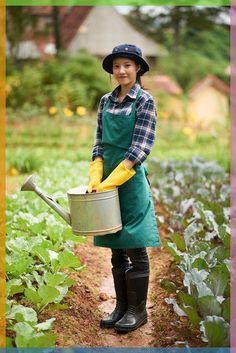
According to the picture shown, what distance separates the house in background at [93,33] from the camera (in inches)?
766

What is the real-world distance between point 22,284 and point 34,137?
885 cm

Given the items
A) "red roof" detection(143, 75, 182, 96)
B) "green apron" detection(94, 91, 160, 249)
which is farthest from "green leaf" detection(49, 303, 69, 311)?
"red roof" detection(143, 75, 182, 96)

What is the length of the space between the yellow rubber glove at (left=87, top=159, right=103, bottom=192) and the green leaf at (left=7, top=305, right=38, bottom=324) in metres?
0.63

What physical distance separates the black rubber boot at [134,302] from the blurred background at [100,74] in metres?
5.58

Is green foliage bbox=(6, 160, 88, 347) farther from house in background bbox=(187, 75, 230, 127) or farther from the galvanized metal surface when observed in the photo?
house in background bbox=(187, 75, 230, 127)

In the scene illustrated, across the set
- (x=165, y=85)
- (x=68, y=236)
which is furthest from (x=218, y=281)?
(x=165, y=85)

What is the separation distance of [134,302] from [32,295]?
21.6 inches

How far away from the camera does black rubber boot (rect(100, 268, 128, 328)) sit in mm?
3381

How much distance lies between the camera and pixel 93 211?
3.05 m

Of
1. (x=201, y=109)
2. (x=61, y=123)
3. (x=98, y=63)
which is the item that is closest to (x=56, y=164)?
(x=61, y=123)

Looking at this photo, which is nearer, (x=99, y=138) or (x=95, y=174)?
(x=95, y=174)

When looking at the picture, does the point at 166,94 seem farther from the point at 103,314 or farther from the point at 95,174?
the point at 95,174

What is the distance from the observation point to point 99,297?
3.92 metres

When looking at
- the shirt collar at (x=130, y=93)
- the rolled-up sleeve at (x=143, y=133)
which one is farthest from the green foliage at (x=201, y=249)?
the shirt collar at (x=130, y=93)
